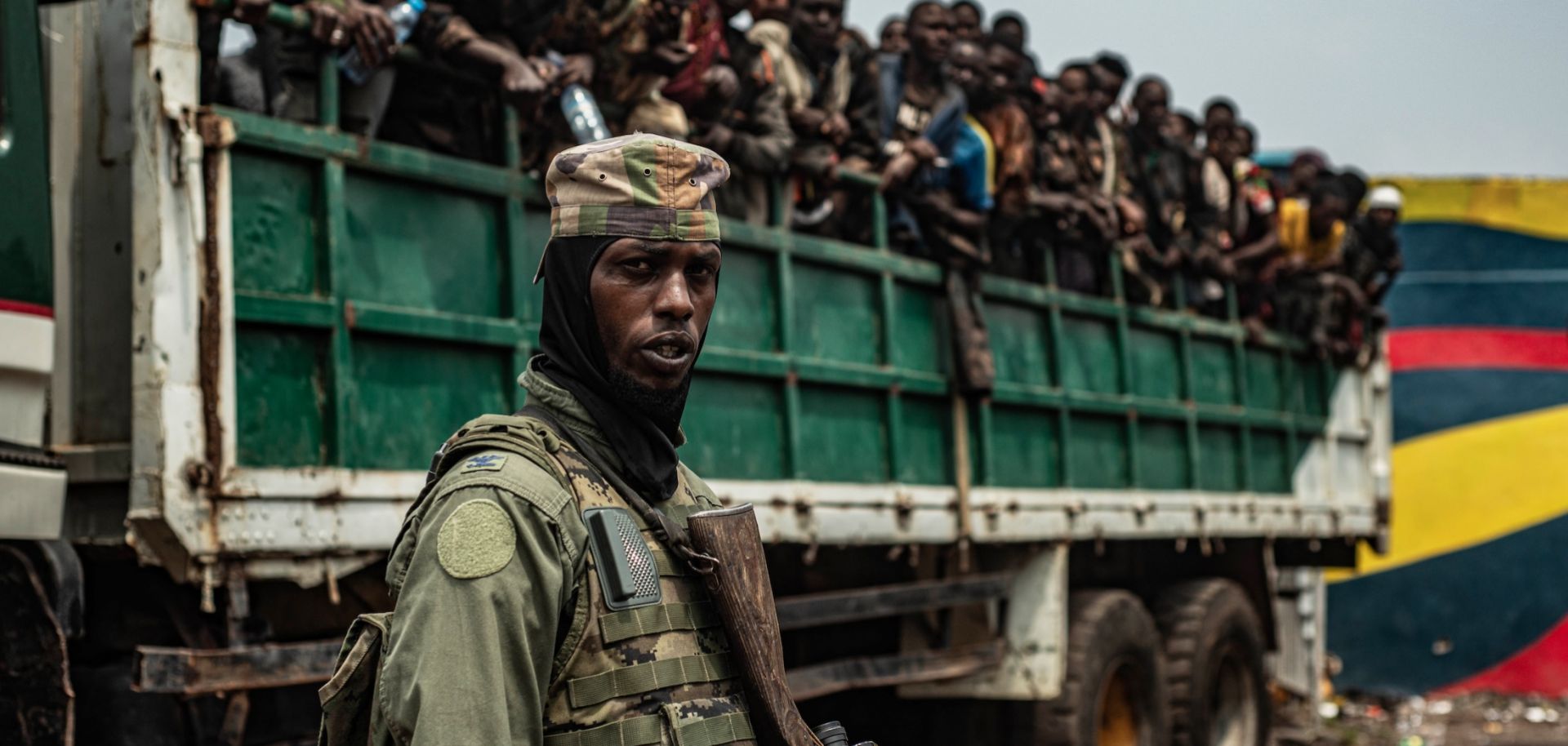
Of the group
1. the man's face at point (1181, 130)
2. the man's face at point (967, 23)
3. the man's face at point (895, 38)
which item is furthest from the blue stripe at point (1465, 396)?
the man's face at point (895, 38)

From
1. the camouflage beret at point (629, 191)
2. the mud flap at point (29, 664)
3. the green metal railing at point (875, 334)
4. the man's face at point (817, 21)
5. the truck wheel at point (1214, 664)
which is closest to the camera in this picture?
the camouflage beret at point (629, 191)

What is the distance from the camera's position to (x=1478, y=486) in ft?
45.5

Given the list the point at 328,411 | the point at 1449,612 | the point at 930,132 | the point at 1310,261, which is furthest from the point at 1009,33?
the point at 1449,612

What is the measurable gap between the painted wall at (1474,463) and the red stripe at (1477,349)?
1 cm

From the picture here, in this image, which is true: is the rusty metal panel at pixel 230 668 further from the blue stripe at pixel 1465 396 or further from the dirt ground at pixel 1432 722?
the blue stripe at pixel 1465 396

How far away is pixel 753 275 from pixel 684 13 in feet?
2.86

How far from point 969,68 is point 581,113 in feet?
9.56

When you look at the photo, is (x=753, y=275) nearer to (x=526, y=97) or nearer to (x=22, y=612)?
(x=526, y=97)

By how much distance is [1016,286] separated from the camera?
22.9 ft

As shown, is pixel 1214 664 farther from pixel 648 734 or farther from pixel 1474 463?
pixel 648 734

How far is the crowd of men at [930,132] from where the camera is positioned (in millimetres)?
4410

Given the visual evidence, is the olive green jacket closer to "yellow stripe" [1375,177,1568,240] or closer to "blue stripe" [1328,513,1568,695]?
"blue stripe" [1328,513,1568,695]

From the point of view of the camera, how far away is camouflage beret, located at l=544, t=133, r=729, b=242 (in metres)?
2.02

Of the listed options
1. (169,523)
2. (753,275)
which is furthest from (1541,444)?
(169,523)
